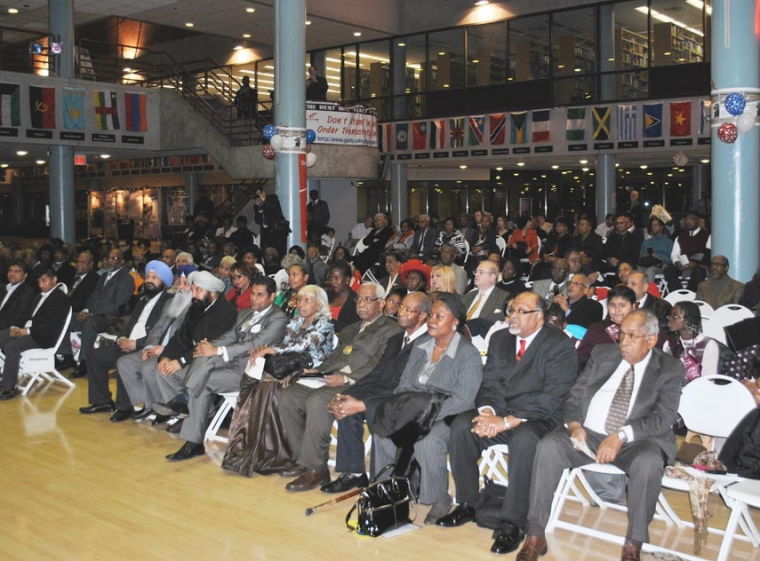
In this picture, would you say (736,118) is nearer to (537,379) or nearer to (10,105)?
(537,379)

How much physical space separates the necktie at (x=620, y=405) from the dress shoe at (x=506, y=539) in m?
0.73

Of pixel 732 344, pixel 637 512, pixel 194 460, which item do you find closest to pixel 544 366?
pixel 637 512

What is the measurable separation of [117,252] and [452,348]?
571 centimetres

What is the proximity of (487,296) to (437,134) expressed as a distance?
13937 mm

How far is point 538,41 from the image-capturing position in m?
21.5

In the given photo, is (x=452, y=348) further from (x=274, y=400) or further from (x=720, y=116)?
(x=720, y=116)

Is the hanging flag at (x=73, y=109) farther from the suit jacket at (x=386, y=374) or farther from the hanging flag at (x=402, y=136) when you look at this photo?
the suit jacket at (x=386, y=374)

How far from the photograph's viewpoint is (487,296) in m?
7.74

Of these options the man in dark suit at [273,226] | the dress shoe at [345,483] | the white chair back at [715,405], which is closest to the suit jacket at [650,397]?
the white chair back at [715,405]

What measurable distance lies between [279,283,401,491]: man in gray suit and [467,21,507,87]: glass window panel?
1644cm

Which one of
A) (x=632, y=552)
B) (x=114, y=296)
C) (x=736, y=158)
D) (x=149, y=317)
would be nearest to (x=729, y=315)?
(x=736, y=158)

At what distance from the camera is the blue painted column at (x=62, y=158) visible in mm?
18141

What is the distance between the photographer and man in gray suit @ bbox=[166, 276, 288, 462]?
6.66 meters

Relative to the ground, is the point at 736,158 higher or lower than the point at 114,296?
higher
